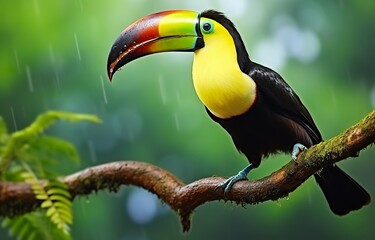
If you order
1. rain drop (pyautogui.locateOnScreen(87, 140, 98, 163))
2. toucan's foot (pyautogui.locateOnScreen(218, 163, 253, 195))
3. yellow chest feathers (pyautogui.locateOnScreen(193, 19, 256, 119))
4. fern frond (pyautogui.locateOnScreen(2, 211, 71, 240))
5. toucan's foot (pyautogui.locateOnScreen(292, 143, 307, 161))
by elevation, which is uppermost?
yellow chest feathers (pyautogui.locateOnScreen(193, 19, 256, 119))

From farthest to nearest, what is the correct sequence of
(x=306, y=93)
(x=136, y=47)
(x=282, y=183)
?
(x=306, y=93) < (x=136, y=47) < (x=282, y=183)

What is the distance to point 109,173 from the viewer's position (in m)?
1.49

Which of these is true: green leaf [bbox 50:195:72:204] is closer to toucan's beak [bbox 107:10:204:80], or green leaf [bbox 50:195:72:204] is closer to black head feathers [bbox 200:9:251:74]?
toucan's beak [bbox 107:10:204:80]

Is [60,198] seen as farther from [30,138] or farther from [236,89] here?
[236,89]

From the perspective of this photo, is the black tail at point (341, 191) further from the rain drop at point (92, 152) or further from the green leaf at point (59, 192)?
the rain drop at point (92, 152)

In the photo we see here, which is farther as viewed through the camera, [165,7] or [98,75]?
[98,75]

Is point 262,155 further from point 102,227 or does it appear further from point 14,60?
point 14,60

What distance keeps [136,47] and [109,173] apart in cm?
42

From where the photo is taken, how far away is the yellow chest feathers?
1038 millimetres

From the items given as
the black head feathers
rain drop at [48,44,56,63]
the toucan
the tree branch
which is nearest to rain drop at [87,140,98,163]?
rain drop at [48,44,56,63]

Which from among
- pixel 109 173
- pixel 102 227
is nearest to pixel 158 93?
pixel 102 227

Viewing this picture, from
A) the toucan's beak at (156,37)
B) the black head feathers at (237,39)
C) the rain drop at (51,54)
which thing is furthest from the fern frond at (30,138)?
the rain drop at (51,54)

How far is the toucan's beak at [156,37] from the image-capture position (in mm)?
1138

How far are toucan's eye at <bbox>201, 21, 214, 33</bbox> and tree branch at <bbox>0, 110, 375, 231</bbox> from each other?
27 cm
